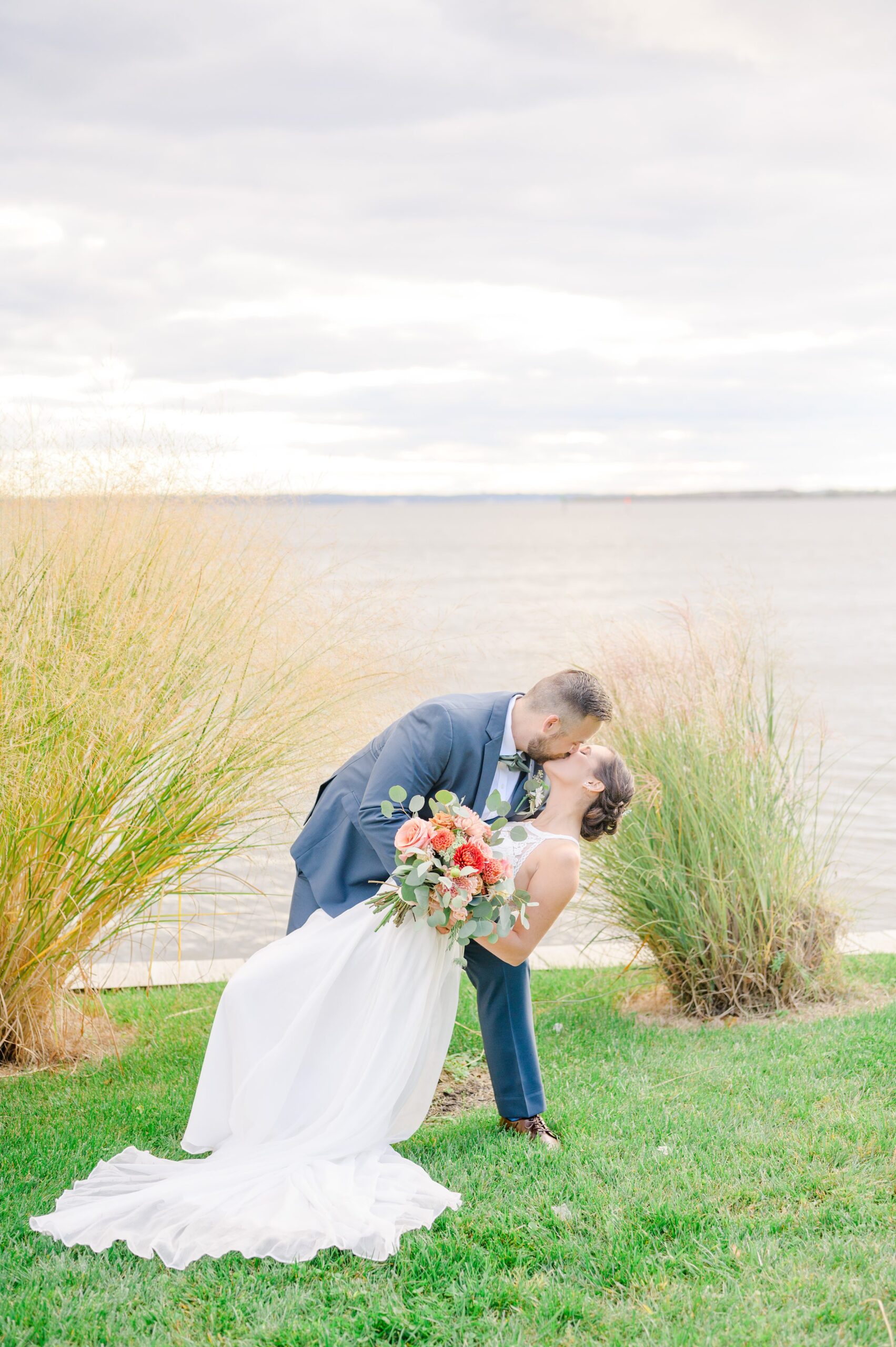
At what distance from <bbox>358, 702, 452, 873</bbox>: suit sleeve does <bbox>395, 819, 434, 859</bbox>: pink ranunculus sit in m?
0.27

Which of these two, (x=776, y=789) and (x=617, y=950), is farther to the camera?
(x=617, y=950)

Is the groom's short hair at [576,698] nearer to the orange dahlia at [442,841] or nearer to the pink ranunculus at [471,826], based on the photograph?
the pink ranunculus at [471,826]

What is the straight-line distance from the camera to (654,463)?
47500 millimetres

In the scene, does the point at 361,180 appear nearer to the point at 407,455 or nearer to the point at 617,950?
the point at 407,455

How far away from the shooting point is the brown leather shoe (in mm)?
3475

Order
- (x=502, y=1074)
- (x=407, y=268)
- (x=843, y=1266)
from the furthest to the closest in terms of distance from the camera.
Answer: (x=407, y=268) < (x=502, y=1074) < (x=843, y=1266)

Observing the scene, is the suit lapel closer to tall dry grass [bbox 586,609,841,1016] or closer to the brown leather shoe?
the brown leather shoe

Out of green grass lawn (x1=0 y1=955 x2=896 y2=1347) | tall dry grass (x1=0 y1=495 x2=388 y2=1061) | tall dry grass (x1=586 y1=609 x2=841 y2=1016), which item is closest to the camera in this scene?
green grass lawn (x1=0 y1=955 x2=896 y2=1347)

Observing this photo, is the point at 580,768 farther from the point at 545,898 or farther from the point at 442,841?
the point at 442,841

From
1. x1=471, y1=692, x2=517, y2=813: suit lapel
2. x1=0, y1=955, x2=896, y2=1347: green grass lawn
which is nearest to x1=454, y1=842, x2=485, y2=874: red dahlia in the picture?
x1=471, y1=692, x2=517, y2=813: suit lapel

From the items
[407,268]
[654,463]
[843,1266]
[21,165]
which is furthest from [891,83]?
[654,463]

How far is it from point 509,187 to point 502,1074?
11.9 meters

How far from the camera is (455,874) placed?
10.4 feet

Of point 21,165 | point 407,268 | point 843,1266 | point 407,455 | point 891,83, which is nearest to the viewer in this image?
point 843,1266
